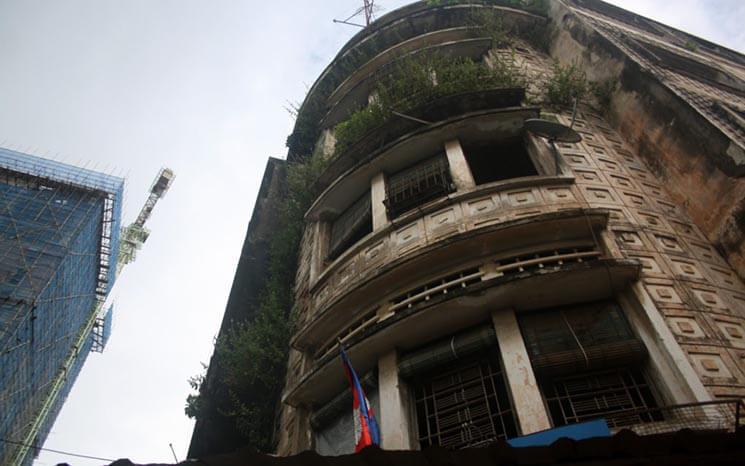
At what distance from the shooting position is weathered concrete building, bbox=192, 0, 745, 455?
4719 mm

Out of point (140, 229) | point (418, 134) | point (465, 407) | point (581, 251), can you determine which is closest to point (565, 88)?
point (418, 134)

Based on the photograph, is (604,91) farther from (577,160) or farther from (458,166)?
(458,166)

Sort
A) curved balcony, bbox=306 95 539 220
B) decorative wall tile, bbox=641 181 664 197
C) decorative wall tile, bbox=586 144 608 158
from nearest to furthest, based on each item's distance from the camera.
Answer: decorative wall tile, bbox=641 181 664 197 < decorative wall tile, bbox=586 144 608 158 < curved balcony, bbox=306 95 539 220

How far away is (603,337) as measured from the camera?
Answer: 500 centimetres

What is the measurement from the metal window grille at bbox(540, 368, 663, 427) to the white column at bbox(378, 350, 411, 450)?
141cm

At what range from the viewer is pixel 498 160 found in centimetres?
874

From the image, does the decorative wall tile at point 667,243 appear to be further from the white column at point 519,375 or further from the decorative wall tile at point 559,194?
the white column at point 519,375

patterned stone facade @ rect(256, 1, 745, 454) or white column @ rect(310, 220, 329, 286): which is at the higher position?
white column @ rect(310, 220, 329, 286)

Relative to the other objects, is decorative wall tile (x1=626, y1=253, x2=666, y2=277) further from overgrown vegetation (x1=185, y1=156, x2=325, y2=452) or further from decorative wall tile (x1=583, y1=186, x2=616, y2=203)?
overgrown vegetation (x1=185, y1=156, x2=325, y2=452)

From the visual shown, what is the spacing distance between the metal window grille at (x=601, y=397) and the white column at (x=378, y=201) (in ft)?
11.0

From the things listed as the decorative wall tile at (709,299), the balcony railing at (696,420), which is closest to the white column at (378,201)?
the decorative wall tile at (709,299)

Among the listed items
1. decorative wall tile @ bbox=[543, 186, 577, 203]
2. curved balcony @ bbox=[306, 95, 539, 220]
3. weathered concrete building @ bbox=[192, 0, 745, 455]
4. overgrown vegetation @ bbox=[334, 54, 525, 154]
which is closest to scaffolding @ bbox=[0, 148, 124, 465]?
weathered concrete building @ bbox=[192, 0, 745, 455]

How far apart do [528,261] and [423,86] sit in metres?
4.73

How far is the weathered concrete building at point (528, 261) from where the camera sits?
15.5 feet
